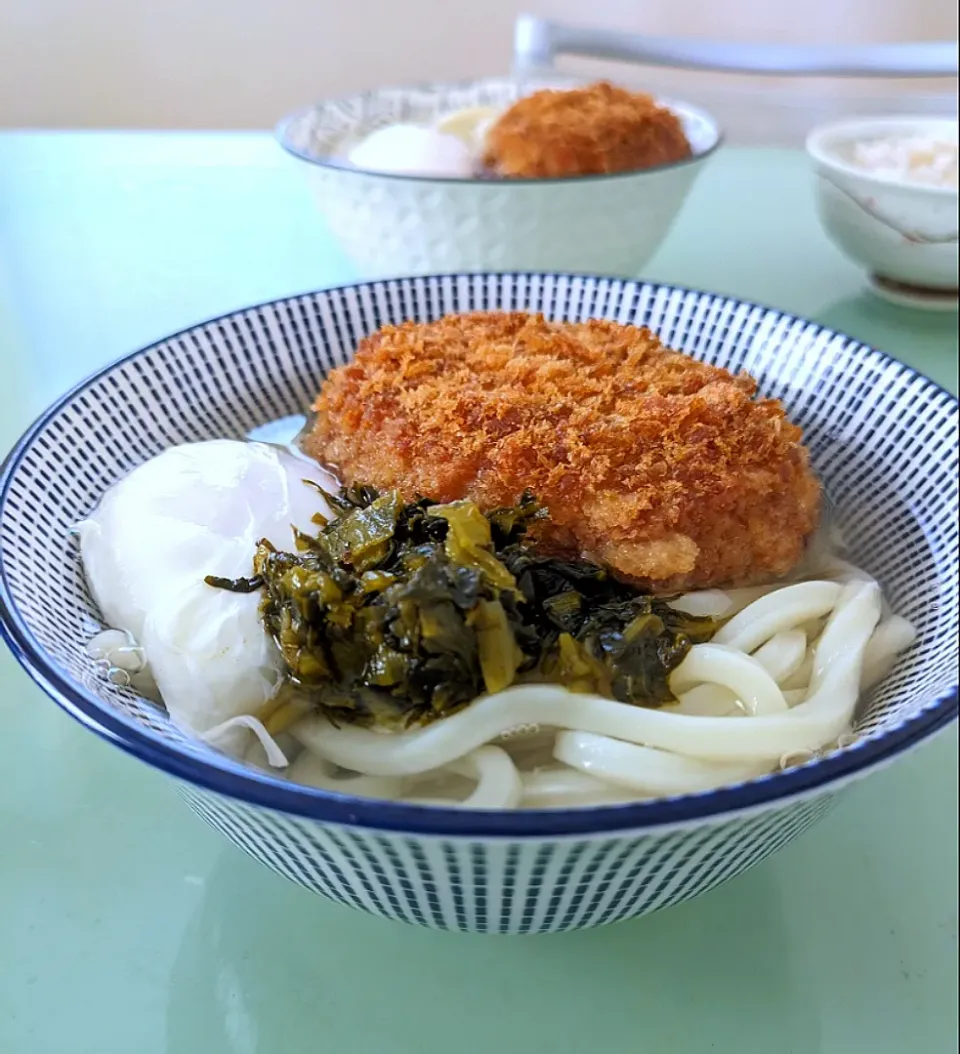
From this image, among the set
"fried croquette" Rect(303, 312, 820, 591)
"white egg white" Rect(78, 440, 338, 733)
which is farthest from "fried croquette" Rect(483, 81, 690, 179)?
"white egg white" Rect(78, 440, 338, 733)

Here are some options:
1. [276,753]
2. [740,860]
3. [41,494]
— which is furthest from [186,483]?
[740,860]

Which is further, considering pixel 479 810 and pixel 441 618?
pixel 441 618

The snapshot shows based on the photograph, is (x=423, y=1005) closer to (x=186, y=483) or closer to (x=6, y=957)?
(x=6, y=957)

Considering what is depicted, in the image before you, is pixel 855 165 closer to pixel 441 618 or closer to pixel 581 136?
pixel 581 136

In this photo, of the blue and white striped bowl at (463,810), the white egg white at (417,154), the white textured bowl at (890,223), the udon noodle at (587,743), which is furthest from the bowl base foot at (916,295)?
the udon noodle at (587,743)

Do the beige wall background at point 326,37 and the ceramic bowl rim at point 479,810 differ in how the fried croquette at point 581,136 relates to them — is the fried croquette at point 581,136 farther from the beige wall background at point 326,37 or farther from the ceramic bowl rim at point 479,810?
the beige wall background at point 326,37

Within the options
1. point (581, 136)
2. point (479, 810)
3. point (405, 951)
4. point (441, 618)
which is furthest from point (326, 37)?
point (479, 810)
